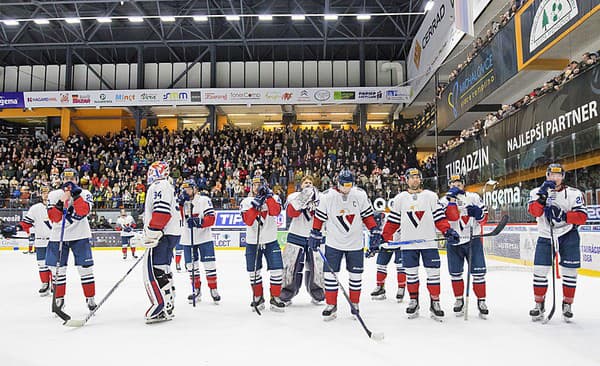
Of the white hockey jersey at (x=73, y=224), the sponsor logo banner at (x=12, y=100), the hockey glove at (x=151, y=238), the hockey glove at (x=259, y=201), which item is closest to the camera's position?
the hockey glove at (x=151, y=238)

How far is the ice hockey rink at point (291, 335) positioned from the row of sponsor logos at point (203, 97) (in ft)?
56.1

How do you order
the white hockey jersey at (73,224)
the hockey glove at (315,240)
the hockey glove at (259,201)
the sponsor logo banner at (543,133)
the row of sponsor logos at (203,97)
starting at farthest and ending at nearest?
1. the row of sponsor logos at (203,97)
2. the sponsor logo banner at (543,133)
3. the hockey glove at (259,201)
4. the white hockey jersey at (73,224)
5. the hockey glove at (315,240)

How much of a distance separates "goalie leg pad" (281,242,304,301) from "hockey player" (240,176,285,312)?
29cm

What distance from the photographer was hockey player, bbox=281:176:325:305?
19.4 ft

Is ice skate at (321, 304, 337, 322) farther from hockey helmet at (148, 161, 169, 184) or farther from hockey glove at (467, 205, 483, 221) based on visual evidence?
hockey helmet at (148, 161, 169, 184)

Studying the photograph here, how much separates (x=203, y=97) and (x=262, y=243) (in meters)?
18.8

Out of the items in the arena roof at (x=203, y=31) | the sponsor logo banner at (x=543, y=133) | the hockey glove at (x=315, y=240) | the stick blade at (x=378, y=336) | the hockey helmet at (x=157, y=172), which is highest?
the arena roof at (x=203, y=31)

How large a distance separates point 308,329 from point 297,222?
160cm

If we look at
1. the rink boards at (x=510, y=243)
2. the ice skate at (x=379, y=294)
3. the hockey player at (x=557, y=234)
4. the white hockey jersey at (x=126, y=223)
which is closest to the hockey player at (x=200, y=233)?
the ice skate at (x=379, y=294)

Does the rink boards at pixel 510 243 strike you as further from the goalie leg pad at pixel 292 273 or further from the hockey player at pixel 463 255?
the goalie leg pad at pixel 292 273

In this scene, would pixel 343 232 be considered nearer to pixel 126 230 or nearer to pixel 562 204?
pixel 562 204

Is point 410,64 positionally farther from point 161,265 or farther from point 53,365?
point 53,365

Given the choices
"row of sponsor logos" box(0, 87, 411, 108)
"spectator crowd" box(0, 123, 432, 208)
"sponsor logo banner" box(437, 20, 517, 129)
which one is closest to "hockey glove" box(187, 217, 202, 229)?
"sponsor logo banner" box(437, 20, 517, 129)

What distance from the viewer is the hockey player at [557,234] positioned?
195 inches
